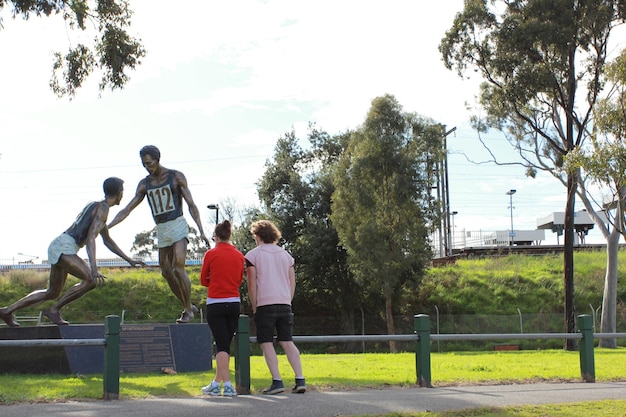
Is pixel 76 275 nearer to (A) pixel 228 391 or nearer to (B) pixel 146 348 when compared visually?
(B) pixel 146 348

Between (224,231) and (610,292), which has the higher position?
(224,231)

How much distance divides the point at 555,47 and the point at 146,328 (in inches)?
838

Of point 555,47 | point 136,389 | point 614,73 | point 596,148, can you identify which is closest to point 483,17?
point 555,47

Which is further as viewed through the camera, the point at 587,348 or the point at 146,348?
the point at 587,348

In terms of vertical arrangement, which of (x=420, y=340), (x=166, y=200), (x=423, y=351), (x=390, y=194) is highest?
(x=390, y=194)

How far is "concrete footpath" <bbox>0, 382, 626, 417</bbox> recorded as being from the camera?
A: 24.5 feet

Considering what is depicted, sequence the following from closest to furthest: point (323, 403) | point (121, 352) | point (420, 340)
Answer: point (323, 403)
point (420, 340)
point (121, 352)

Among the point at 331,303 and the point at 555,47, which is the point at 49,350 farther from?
the point at 331,303

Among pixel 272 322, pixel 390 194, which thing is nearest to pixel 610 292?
pixel 390 194

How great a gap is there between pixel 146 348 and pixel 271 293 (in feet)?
11.7

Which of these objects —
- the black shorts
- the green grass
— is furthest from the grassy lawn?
the black shorts

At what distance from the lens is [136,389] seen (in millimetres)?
9352

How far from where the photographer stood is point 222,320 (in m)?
8.68

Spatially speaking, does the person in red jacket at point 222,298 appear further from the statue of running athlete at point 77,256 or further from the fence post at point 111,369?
the statue of running athlete at point 77,256
